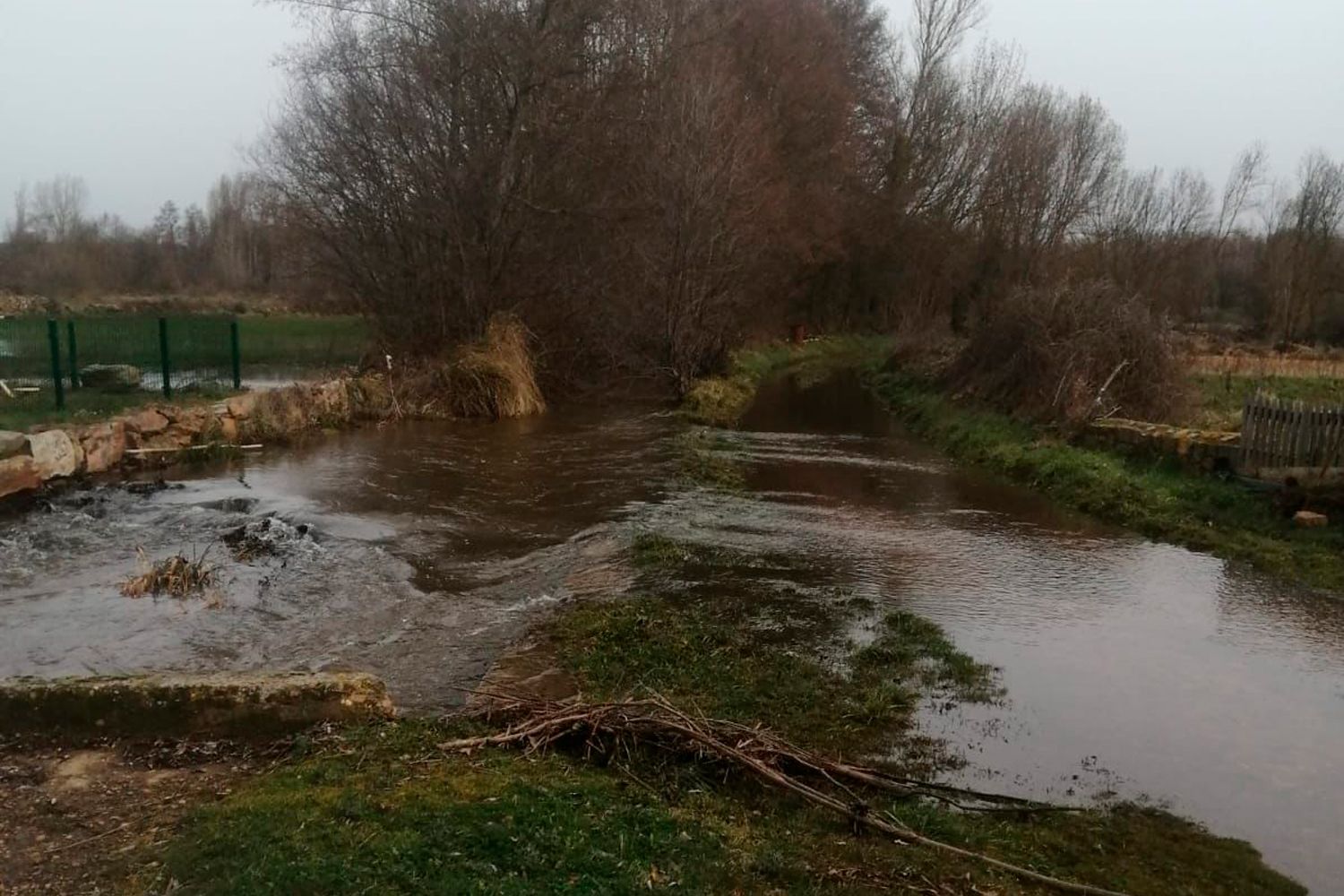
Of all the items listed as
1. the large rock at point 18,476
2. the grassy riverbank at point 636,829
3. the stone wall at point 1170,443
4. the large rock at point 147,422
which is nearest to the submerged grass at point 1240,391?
the stone wall at point 1170,443

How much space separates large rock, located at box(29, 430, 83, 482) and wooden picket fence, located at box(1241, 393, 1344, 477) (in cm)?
1586

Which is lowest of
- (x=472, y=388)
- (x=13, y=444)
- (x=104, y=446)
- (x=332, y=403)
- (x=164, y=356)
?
(x=104, y=446)

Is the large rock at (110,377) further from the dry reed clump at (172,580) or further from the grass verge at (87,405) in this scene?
the dry reed clump at (172,580)

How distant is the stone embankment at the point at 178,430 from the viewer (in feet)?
40.8

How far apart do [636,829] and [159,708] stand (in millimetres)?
2944

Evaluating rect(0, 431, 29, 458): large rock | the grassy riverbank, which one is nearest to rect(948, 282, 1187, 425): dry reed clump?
the grassy riverbank

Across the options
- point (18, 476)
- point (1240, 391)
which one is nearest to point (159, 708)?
point (18, 476)

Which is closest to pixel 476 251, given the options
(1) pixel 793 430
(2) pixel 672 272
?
(2) pixel 672 272

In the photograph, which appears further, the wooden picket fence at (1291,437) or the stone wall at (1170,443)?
the stone wall at (1170,443)

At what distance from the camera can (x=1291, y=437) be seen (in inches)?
492

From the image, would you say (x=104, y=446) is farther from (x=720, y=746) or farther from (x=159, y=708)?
(x=720, y=746)

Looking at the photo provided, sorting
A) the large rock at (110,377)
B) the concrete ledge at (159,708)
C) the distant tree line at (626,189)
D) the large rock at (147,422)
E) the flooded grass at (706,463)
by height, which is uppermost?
the distant tree line at (626,189)

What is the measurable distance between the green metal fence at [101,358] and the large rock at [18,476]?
3387mm

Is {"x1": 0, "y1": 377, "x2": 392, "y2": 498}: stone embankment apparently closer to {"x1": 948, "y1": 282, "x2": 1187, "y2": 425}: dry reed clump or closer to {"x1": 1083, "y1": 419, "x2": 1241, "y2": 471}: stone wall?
{"x1": 948, "y1": 282, "x2": 1187, "y2": 425}: dry reed clump
